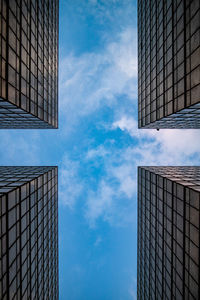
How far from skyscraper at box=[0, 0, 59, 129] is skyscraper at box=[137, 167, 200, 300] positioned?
19339 millimetres

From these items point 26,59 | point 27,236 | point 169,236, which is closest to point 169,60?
point 26,59

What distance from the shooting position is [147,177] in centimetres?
2961

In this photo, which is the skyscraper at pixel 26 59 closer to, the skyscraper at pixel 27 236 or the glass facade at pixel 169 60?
the skyscraper at pixel 27 236

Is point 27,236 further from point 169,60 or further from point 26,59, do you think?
point 169,60

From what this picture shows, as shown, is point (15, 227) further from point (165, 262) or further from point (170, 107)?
point (170, 107)

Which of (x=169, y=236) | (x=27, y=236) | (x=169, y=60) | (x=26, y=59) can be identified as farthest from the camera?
(x=169, y=60)

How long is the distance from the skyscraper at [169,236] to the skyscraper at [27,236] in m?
16.5

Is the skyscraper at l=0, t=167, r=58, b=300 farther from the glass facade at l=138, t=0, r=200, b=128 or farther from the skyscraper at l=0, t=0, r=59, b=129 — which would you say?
the glass facade at l=138, t=0, r=200, b=128

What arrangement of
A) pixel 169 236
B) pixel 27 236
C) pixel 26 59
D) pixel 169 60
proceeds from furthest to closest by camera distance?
pixel 169 60 → pixel 169 236 → pixel 27 236 → pixel 26 59

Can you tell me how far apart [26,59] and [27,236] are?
67.5ft

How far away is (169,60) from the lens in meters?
21.6

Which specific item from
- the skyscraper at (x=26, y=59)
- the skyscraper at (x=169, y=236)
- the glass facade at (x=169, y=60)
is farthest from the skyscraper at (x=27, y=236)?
the glass facade at (x=169, y=60)

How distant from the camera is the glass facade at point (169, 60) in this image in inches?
651

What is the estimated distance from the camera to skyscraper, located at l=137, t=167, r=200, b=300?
54.1 feet
